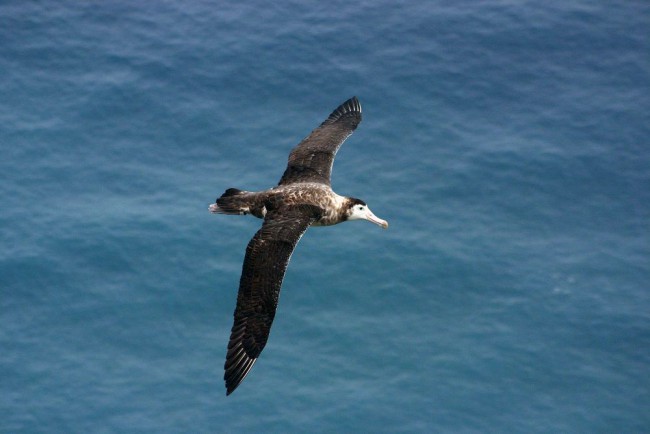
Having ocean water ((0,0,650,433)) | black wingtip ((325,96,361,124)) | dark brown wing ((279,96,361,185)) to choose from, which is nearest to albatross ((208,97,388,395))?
dark brown wing ((279,96,361,185))

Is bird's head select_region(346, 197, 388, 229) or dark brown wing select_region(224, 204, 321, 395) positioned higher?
bird's head select_region(346, 197, 388, 229)

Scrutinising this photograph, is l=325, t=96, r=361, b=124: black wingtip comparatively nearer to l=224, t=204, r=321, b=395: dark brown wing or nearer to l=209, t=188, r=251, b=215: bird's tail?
l=209, t=188, r=251, b=215: bird's tail

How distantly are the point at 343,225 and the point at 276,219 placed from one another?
1963cm

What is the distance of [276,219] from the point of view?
23938mm

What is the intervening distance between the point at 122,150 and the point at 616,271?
18.8 metres

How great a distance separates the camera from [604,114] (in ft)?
158

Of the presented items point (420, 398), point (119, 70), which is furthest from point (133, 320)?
point (119, 70)

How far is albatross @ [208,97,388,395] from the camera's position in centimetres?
2255

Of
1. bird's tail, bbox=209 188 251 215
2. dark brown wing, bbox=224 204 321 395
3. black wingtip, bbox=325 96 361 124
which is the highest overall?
black wingtip, bbox=325 96 361 124

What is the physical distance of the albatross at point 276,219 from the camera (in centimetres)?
2255

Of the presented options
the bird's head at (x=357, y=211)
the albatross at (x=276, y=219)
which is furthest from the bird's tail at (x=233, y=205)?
the bird's head at (x=357, y=211)

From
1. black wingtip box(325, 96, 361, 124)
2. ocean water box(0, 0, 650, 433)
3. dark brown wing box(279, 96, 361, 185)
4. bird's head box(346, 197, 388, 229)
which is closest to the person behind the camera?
bird's head box(346, 197, 388, 229)

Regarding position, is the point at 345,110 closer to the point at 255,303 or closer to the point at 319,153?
the point at 319,153

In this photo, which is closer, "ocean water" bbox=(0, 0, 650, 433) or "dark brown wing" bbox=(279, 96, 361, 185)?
"dark brown wing" bbox=(279, 96, 361, 185)
